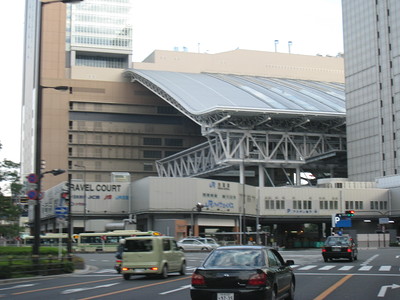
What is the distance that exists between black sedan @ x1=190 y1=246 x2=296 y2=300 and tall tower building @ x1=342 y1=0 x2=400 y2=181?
9371cm

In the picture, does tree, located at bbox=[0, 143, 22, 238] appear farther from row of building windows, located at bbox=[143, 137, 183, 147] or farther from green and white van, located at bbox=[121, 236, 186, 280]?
row of building windows, located at bbox=[143, 137, 183, 147]

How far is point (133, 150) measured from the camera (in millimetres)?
136875

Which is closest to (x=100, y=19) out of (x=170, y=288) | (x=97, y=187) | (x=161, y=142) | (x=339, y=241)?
(x=161, y=142)

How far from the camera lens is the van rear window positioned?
2636 centimetres

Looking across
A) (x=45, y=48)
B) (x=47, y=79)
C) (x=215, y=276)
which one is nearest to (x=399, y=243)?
(x=215, y=276)

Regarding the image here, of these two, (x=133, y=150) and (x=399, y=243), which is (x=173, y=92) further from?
(x=399, y=243)

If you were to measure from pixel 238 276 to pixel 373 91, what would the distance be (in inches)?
3978

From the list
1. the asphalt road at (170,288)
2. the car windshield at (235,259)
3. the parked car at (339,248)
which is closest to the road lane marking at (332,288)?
the asphalt road at (170,288)

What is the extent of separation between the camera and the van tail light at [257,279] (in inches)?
531

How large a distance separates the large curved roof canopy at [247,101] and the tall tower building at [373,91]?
4.15 meters

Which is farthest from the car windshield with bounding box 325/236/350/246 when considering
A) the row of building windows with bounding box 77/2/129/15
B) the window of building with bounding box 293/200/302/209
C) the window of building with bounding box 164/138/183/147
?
the row of building windows with bounding box 77/2/129/15

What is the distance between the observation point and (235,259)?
1452 centimetres

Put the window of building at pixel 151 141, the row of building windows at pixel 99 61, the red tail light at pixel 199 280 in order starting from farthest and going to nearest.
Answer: the row of building windows at pixel 99 61 → the window of building at pixel 151 141 → the red tail light at pixel 199 280

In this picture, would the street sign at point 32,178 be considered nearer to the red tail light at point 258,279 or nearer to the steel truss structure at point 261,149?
the red tail light at point 258,279
